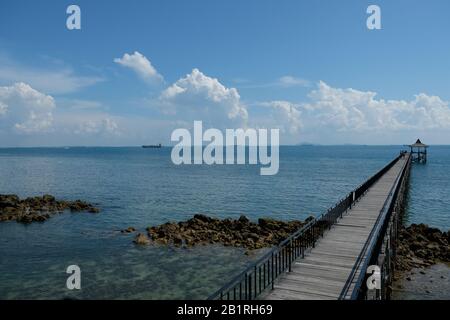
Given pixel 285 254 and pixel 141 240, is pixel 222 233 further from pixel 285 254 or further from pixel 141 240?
pixel 285 254

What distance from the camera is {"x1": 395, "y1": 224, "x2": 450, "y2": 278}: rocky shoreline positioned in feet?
62.6

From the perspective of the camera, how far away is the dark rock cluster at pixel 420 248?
1918 centimetres

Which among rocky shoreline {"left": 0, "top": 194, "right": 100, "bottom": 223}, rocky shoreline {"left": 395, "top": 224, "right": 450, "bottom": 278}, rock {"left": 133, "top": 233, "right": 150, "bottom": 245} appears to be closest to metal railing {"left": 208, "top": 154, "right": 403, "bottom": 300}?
rocky shoreline {"left": 395, "top": 224, "right": 450, "bottom": 278}

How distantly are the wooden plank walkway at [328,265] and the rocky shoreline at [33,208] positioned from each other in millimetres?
26344

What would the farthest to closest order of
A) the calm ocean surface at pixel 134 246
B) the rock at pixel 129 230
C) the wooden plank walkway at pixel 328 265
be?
1. the rock at pixel 129 230
2. the calm ocean surface at pixel 134 246
3. the wooden plank walkway at pixel 328 265

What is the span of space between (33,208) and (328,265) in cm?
3331

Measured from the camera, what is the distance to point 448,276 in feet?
57.6

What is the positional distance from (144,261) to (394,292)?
13.2 meters

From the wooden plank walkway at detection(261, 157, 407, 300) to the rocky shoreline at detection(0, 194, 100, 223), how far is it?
26.3 meters

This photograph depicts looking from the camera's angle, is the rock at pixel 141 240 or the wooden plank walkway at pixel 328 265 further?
the rock at pixel 141 240

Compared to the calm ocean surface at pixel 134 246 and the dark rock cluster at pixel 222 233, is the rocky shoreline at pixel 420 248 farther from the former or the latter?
the dark rock cluster at pixel 222 233

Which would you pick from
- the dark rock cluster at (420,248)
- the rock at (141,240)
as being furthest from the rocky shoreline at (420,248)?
the rock at (141,240)

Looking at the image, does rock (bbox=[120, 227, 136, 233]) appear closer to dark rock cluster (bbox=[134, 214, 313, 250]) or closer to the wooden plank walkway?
dark rock cluster (bbox=[134, 214, 313, 250])
